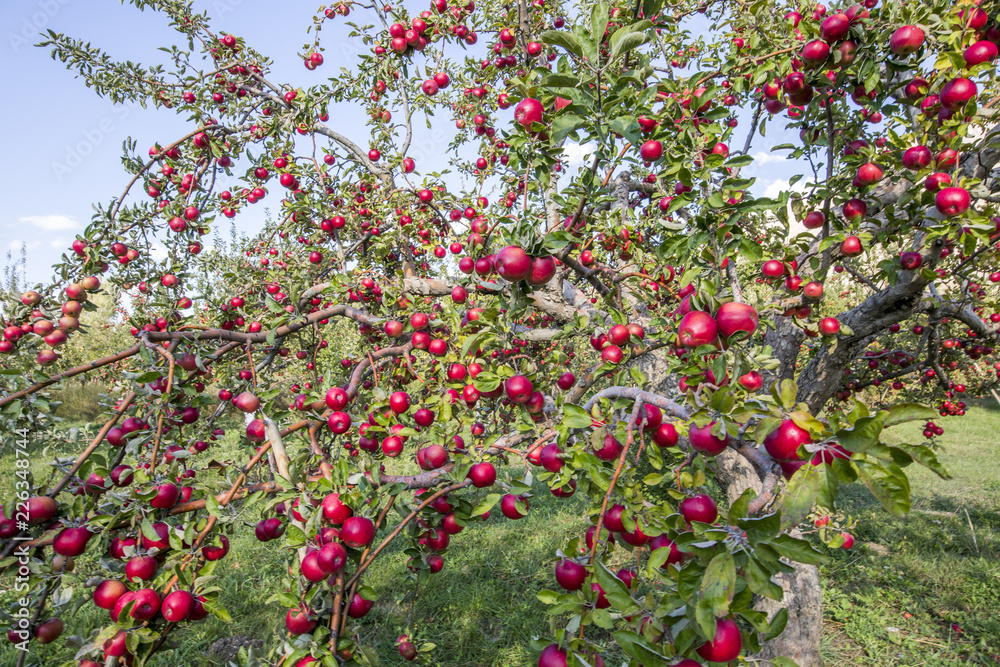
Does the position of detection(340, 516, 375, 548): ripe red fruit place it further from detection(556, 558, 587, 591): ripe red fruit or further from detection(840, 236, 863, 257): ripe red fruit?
detection(840, 236, 863, 257): ripe red fruit

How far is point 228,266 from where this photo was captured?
4473mm

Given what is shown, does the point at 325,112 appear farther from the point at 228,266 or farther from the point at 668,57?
the point at 668,57

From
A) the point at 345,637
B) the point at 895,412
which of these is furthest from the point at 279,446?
the point at 895,412

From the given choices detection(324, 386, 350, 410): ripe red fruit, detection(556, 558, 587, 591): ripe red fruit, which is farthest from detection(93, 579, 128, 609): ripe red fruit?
detection(556, 558, 587, 591): ripe red fruit

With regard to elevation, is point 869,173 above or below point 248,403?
above

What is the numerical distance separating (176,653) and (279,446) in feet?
10.7

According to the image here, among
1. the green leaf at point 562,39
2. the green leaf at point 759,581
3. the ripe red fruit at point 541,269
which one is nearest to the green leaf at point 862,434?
the green leaf at point 759,581

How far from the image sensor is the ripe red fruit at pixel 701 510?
1318mm

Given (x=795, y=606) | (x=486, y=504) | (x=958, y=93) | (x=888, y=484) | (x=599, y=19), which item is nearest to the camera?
(x=888, y=484)

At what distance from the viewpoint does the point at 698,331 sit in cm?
111

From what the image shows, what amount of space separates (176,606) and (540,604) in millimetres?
3341

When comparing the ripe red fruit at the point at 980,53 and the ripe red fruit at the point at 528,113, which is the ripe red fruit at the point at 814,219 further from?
the ripe red fruit at the point at 528,113

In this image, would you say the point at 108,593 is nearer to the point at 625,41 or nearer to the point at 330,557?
the point at 330,557

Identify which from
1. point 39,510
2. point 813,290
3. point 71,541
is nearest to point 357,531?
point 71,541
